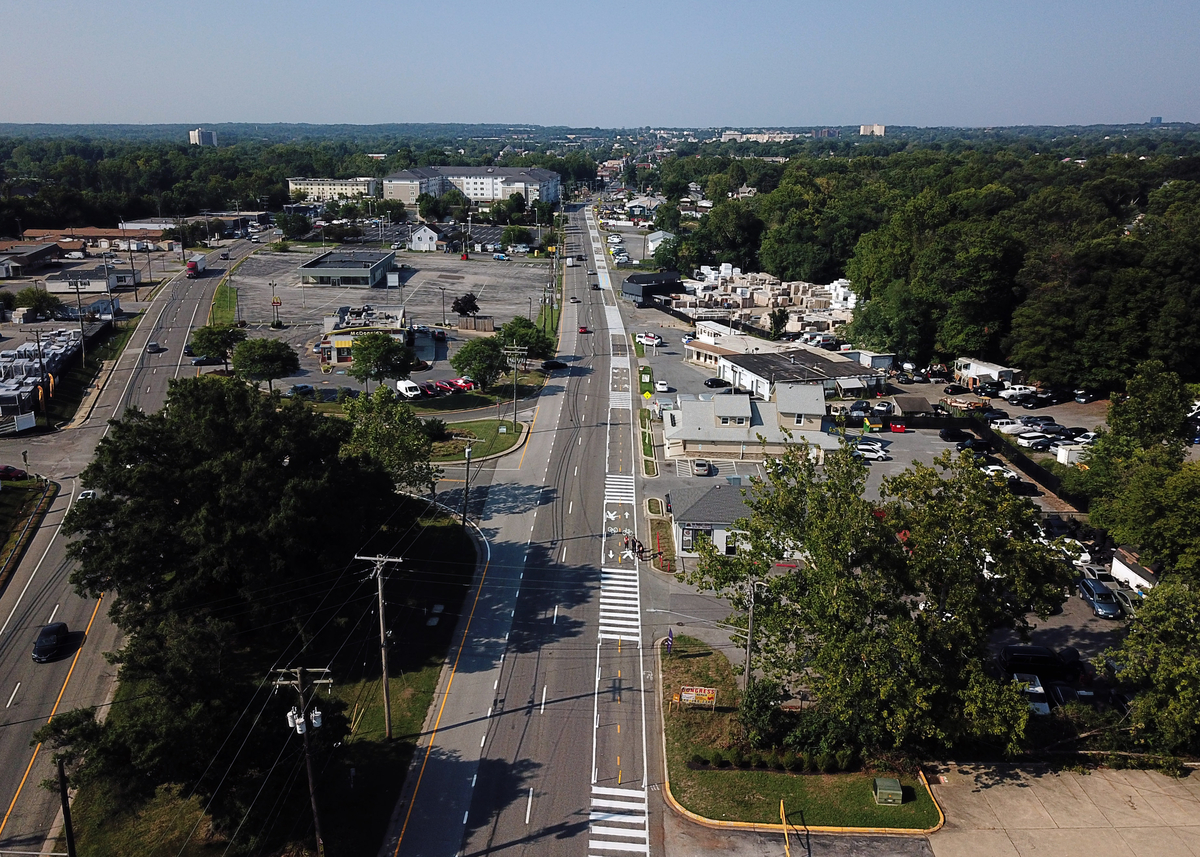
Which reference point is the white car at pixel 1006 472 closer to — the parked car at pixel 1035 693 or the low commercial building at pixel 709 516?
the low commercial building at pixel 709 516

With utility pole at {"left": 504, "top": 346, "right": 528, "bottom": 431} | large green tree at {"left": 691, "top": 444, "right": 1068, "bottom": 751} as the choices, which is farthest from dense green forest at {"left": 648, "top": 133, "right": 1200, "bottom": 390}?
large green tree at {"left": 691, "top": 444, "right": 1068, "bottom": 751}

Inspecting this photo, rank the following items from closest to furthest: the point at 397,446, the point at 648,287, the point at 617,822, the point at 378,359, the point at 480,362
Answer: the point at 617,822
the point at 397,446
the point at 378,359
the point at 480,362
the point at 648,287

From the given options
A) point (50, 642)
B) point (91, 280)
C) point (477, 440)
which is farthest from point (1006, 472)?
point (91, 280)

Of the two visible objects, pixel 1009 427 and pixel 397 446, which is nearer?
pixel 397 446

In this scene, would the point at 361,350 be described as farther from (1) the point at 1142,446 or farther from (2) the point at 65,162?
(2) the point at 65,162

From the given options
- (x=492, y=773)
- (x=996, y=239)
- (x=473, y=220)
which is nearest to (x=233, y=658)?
(x=492, y=773)

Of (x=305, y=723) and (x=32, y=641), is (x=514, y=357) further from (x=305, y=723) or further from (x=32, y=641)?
(x=305, y=723)
